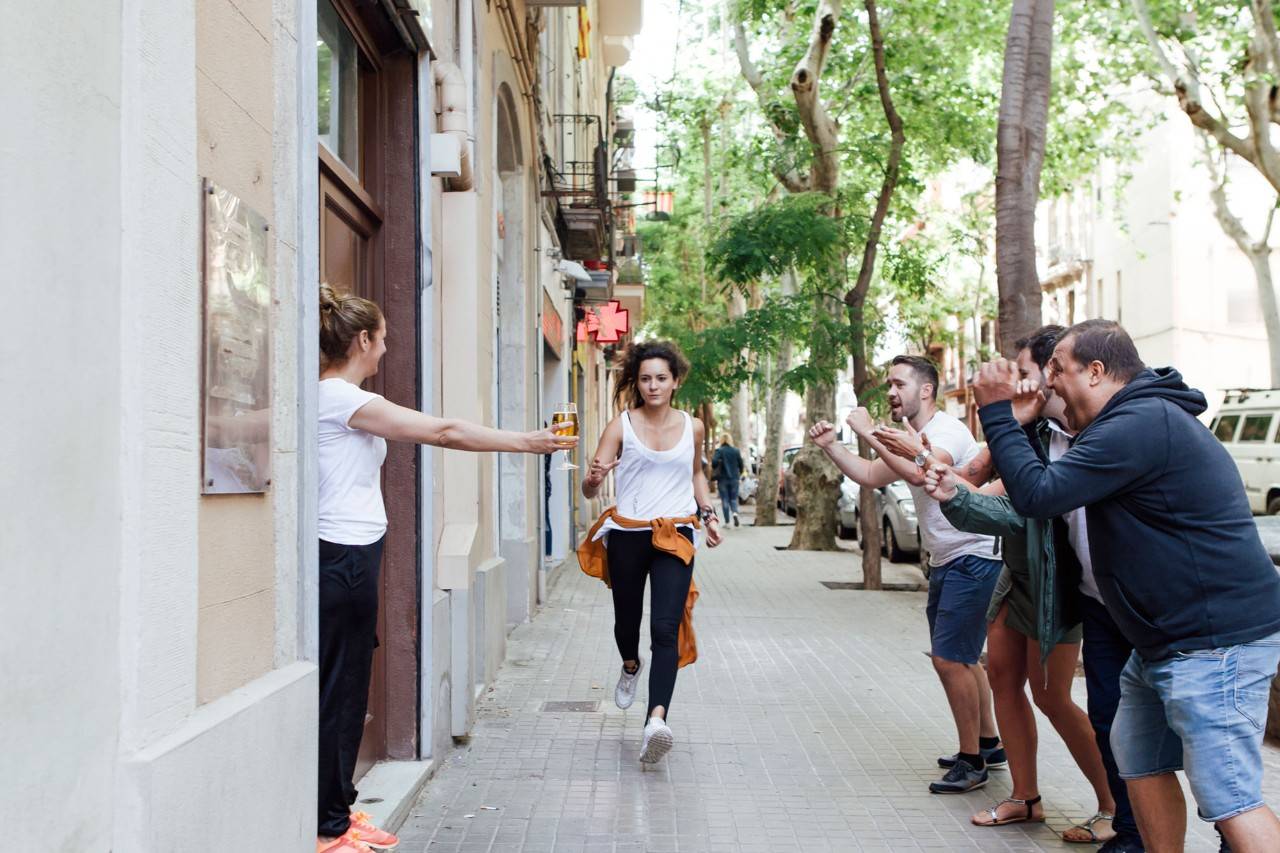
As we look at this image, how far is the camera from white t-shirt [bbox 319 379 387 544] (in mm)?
4504

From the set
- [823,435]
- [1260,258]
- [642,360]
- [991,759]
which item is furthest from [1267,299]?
[823,435]

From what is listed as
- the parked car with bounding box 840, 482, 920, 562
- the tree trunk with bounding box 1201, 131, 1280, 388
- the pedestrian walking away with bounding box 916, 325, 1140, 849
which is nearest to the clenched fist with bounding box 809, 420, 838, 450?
the pedestrian walking away with bounding box 916, 325, 1140, 849

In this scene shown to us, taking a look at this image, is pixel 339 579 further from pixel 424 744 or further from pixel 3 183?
pixel 3 183

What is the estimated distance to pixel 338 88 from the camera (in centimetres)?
603

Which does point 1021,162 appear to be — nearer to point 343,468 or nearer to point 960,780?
point 960,780

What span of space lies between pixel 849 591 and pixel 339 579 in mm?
11410

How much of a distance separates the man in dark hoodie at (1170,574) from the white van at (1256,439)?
18.6 metres

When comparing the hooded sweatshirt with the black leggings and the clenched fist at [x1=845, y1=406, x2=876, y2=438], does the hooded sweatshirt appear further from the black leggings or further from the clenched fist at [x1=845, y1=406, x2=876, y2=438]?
the black leggings

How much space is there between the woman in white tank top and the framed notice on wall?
2933 mm

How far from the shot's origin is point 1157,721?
13.5ft

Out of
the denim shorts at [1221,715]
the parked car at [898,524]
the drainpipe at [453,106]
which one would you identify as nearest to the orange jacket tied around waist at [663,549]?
the drainpipe at [453,106]

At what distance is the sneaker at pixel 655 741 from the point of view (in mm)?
6398

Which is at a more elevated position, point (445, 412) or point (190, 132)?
point (190, 132)

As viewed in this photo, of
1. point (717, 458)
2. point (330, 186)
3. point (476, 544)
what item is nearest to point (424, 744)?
point (476, 544)
